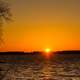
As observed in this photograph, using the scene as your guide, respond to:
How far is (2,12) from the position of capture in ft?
100

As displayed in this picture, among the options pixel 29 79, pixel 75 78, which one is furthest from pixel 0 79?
pixel 75 78

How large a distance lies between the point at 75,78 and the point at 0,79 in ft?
20.8

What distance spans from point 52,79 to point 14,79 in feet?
10.3

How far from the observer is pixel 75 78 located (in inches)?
1219

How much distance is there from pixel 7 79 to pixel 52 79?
3.73 metres

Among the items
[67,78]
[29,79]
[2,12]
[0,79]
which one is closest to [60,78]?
[67,78]

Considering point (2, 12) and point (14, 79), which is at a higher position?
point (2, 12)

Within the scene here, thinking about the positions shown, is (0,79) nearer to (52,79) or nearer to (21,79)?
(21,79)

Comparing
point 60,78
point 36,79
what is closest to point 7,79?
point 36,79

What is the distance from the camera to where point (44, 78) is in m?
30.9

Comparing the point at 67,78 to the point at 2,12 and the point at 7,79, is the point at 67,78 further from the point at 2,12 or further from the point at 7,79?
the point at 2,12

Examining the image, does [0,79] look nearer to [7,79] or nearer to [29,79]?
[7,79]

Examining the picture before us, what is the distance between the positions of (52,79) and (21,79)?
2598mm

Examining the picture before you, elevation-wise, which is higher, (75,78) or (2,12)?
(2,12)
